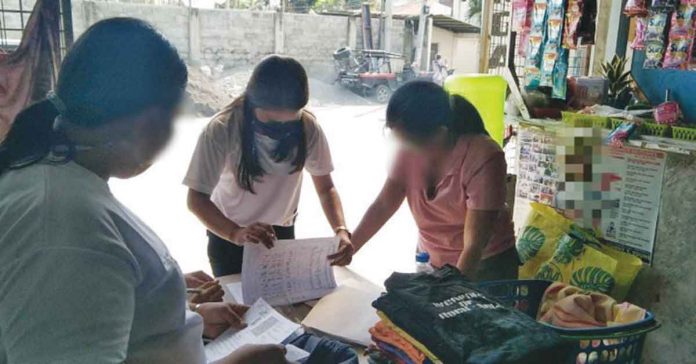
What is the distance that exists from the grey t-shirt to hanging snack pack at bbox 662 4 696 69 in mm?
2181

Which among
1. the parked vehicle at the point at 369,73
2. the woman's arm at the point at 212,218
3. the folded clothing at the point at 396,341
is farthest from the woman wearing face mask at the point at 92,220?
the parked vehicle at the point at 369,73

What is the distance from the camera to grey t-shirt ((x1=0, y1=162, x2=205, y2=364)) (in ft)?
2.29

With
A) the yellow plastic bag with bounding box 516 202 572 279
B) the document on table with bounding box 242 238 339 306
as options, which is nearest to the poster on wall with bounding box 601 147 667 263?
the yellow plastic bag with bounding box 516 202 572 279

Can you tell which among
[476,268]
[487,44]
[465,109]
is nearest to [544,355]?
[476,268]

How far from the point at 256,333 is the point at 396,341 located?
52cm

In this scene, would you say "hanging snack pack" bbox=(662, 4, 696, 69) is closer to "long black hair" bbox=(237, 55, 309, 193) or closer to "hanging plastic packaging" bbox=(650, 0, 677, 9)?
"hanging plastic packaging" bbox=(650, 0, 677, 9)

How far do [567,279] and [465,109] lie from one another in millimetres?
989

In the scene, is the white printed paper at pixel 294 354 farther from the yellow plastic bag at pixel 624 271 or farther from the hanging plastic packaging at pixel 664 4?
the hanging plastic packaging at pixel 664 4

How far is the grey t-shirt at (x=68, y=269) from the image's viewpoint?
2.29 ft

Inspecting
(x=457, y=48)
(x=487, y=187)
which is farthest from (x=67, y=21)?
(x=457, y=48)

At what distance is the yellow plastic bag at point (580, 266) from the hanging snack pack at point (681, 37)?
31.0 inches

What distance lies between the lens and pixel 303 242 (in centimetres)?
169

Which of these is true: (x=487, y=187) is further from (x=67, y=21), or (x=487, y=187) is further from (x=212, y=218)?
(x=67, y=21)

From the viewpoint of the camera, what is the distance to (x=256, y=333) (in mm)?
1410
